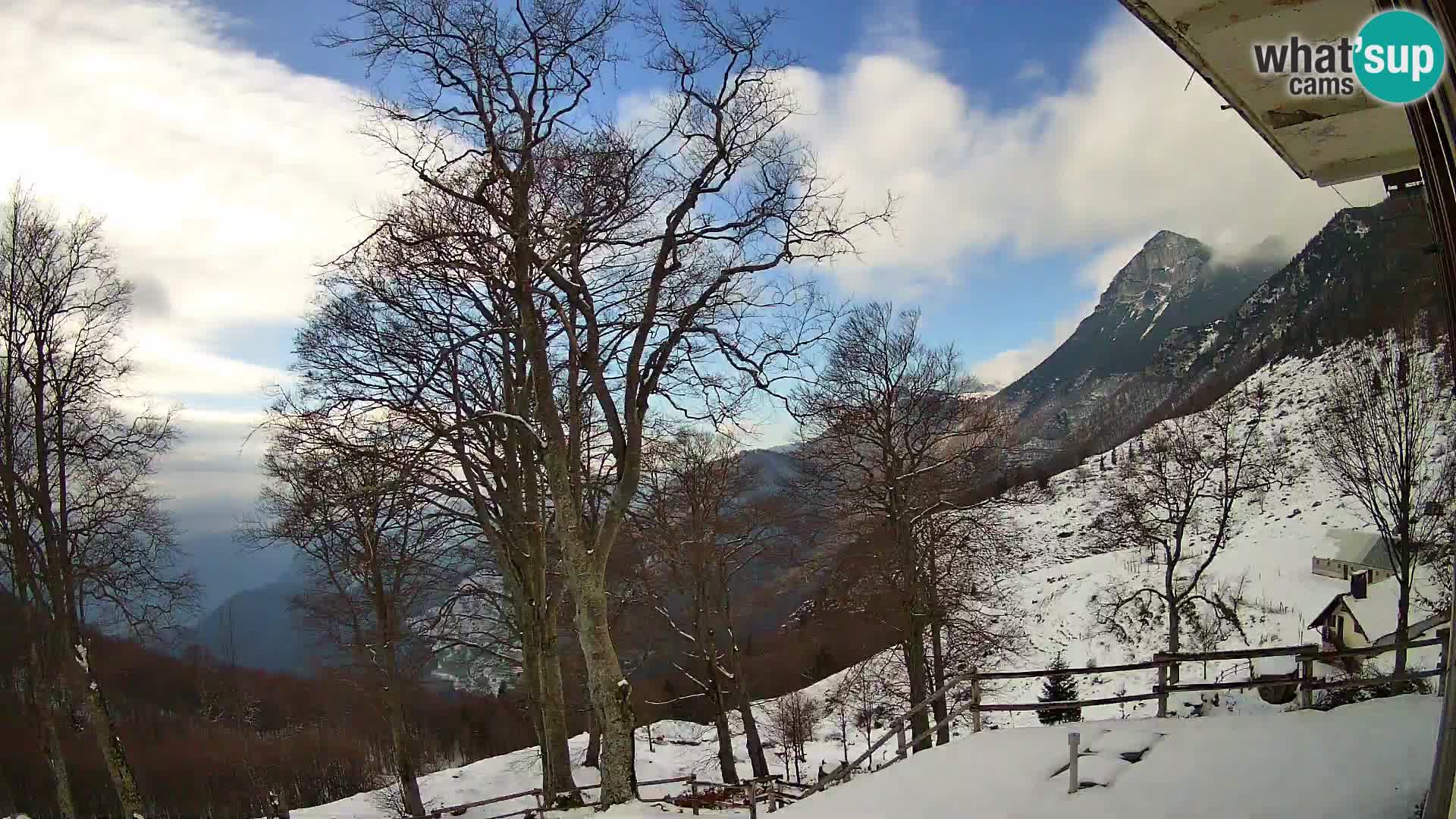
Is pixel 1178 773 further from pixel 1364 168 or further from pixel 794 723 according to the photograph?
pixel 794 723

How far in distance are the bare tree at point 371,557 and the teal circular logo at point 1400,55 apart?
903cm

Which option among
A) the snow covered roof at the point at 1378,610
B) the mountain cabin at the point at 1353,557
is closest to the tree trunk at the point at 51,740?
the snow covered roof at the point at 1378,610

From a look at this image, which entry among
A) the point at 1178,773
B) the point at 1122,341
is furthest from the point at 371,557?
the point at 1122,341

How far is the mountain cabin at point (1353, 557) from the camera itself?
22438 millimetres

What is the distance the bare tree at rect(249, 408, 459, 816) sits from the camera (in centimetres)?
997

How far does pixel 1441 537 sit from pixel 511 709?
118 feet

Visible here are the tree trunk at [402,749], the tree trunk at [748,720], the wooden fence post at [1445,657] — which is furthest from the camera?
the tree trunk at [748,720]

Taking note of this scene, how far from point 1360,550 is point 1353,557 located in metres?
0.30

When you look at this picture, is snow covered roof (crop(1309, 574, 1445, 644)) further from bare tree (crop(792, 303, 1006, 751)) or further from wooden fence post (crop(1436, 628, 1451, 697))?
wooden fence post (crop(1436, 628, 1451, 697))

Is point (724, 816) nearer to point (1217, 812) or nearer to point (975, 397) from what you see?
point (1217, 812)

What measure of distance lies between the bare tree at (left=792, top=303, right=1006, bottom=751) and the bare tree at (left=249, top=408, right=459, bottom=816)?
789cm

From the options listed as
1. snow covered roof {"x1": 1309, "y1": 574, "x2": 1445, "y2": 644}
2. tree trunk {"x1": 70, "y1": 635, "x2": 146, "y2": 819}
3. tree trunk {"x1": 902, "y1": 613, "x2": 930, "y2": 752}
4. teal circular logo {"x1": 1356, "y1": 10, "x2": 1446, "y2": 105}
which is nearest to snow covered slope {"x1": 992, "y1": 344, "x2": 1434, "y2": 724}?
snow covered roof {"x1": 1309, "y1": 574, "x2": 1445, "y2": 644}

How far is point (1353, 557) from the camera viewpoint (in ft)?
77.8

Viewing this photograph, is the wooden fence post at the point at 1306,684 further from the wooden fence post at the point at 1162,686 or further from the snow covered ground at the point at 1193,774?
the wooden fence post at the point at 1162,686
